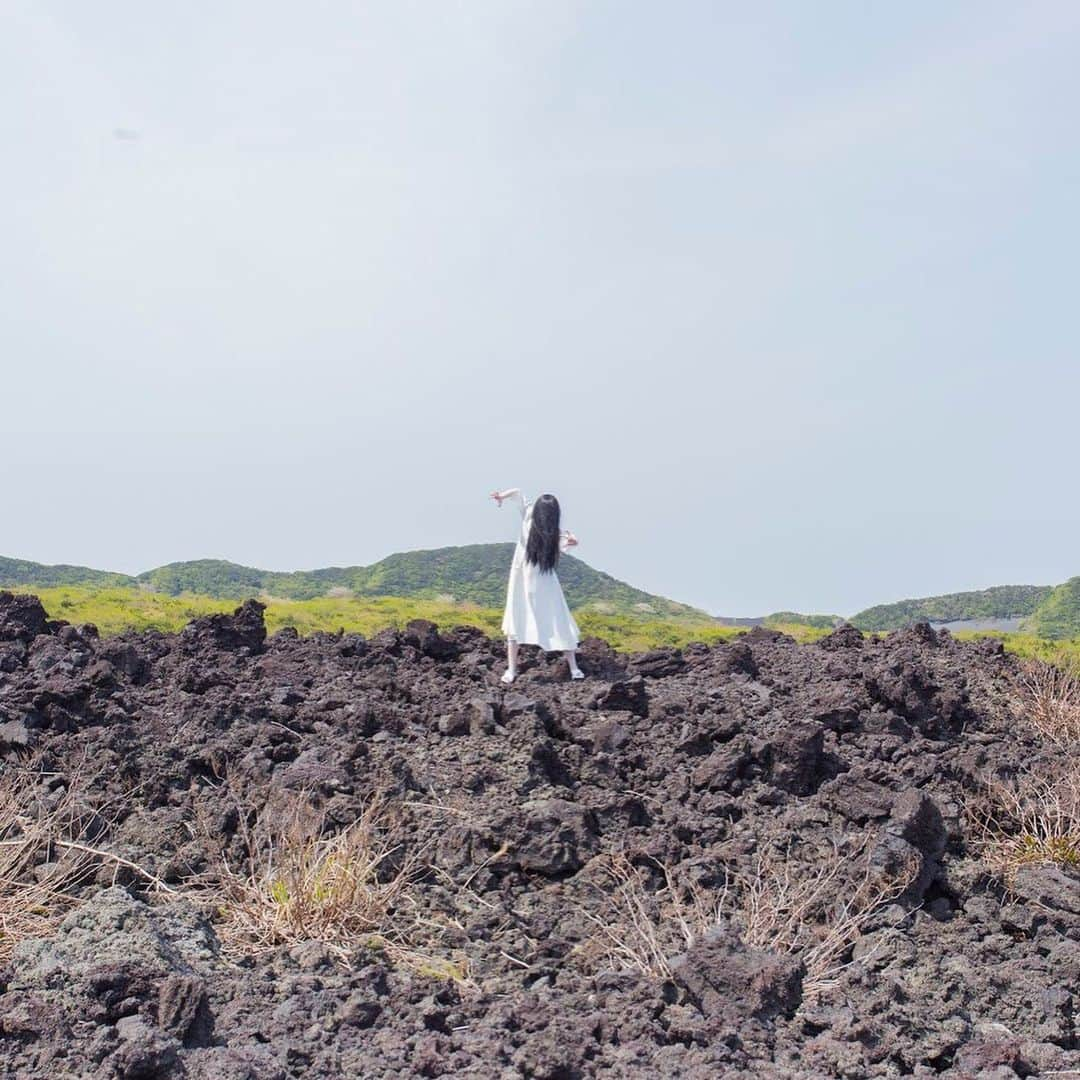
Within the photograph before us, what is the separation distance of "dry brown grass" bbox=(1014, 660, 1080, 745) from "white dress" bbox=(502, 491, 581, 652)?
4.01m

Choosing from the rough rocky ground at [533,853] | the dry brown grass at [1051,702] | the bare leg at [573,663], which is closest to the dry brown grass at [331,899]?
the rough rocky ground at [533,853]

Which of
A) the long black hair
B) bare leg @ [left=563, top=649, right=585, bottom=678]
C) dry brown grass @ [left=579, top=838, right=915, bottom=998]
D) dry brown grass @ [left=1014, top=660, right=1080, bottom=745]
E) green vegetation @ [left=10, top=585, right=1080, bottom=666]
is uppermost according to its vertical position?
the long black hair

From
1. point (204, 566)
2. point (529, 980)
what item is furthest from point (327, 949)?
point (204, 566)

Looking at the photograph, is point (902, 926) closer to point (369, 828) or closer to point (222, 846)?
point (369, 828)

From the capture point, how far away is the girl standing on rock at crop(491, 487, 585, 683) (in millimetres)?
11469

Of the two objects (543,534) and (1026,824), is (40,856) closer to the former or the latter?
(1026,824)

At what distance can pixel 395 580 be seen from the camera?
25.7 meters

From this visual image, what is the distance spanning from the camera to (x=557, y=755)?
26.2 ft

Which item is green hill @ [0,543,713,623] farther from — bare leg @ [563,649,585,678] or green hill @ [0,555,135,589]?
bare leg @ [563,649,585,678]

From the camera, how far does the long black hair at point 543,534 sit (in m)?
11.6

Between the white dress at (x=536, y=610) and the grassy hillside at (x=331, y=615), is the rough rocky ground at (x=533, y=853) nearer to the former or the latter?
the white dress at (x=536, y=610)

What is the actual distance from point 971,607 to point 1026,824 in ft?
56.0

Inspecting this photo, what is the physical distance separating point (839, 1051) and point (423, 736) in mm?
4794

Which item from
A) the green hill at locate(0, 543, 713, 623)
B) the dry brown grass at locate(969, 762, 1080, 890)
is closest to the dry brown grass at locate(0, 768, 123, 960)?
the dry brown grass at locate(969, 762, 1080, 890)
